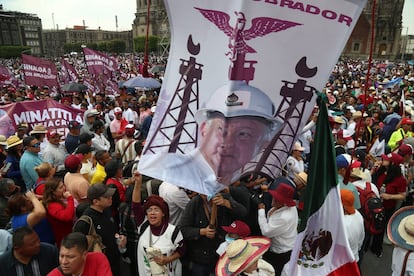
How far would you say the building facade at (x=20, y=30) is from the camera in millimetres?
82062

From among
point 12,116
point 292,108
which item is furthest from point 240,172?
point 12,116

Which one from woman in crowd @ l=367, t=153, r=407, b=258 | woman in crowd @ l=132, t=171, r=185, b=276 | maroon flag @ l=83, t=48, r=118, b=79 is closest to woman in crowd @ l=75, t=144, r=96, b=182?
woman in crowd @ l=132, t=171, r=185, b=276

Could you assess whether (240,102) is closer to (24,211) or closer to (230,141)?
(230,141)

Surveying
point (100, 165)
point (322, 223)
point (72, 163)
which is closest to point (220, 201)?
point (322, 223)

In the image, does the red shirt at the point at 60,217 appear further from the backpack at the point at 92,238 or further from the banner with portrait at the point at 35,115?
the banner with portrait at the point at 35,115

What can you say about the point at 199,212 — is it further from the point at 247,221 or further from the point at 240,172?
the point at 240,172

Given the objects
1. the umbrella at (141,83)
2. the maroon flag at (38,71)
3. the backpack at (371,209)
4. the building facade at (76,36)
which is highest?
the building facade at (76,36)

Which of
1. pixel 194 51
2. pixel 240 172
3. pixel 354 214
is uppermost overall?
pixel 194 51

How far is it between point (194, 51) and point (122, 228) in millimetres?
2312

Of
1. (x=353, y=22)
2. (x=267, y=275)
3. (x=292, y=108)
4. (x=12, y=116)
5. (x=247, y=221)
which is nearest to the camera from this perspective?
(x=353, y=22)

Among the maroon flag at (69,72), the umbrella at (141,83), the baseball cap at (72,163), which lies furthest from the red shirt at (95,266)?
the maroon flag at (69,72)

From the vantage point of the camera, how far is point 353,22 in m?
2.06

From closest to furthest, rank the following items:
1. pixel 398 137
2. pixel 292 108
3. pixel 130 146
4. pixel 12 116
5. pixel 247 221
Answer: pixel 292 108
pixel 247 221
pixel 130 146
pixel 12 116
pixel 398 137

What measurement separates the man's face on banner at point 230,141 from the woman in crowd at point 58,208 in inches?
71.3
